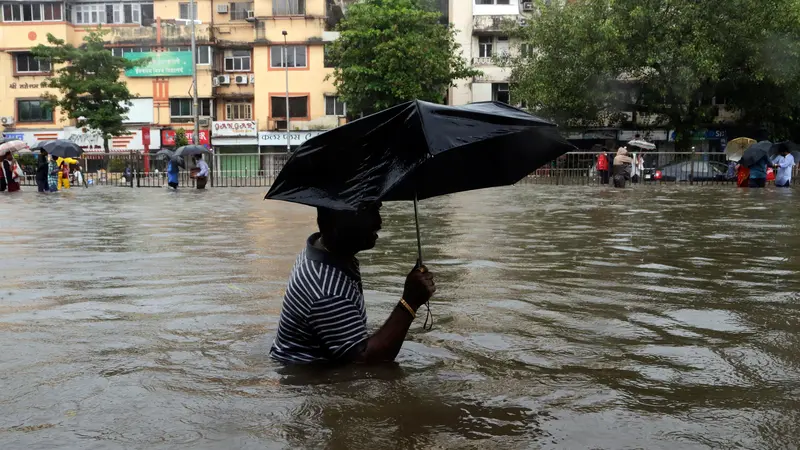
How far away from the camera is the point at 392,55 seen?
4103cm

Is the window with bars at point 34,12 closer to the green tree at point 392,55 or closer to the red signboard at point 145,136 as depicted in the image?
the red signboard at point 145,136

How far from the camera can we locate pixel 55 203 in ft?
65.4

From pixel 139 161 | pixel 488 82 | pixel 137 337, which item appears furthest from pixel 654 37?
pixel 137 337

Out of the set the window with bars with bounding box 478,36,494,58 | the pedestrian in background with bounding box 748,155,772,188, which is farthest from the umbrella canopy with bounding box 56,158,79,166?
the pedestrian in background with bounding box 748,155,772,188

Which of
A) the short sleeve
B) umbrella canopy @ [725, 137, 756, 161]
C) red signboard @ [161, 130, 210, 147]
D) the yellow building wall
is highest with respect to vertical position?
the yellow building wall

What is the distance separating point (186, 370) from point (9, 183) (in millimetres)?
24072

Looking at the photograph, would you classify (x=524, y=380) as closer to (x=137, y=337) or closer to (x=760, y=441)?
(x=760, y=441)

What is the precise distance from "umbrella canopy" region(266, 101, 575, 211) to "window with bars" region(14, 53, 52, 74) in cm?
5081

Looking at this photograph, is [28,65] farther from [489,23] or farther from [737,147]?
[737,147]

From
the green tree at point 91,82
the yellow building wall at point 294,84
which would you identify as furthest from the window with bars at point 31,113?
the yellow building wall at point 294,84

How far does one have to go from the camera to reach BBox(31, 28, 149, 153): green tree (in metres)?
40.3

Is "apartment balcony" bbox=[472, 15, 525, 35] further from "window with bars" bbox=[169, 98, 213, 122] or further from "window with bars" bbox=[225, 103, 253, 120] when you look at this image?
"window with bars" bbox=[169, 98, 213, 122]

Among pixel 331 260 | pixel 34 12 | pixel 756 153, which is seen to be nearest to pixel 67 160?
pixel 34 12

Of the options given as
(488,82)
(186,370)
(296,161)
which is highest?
(488,82)
